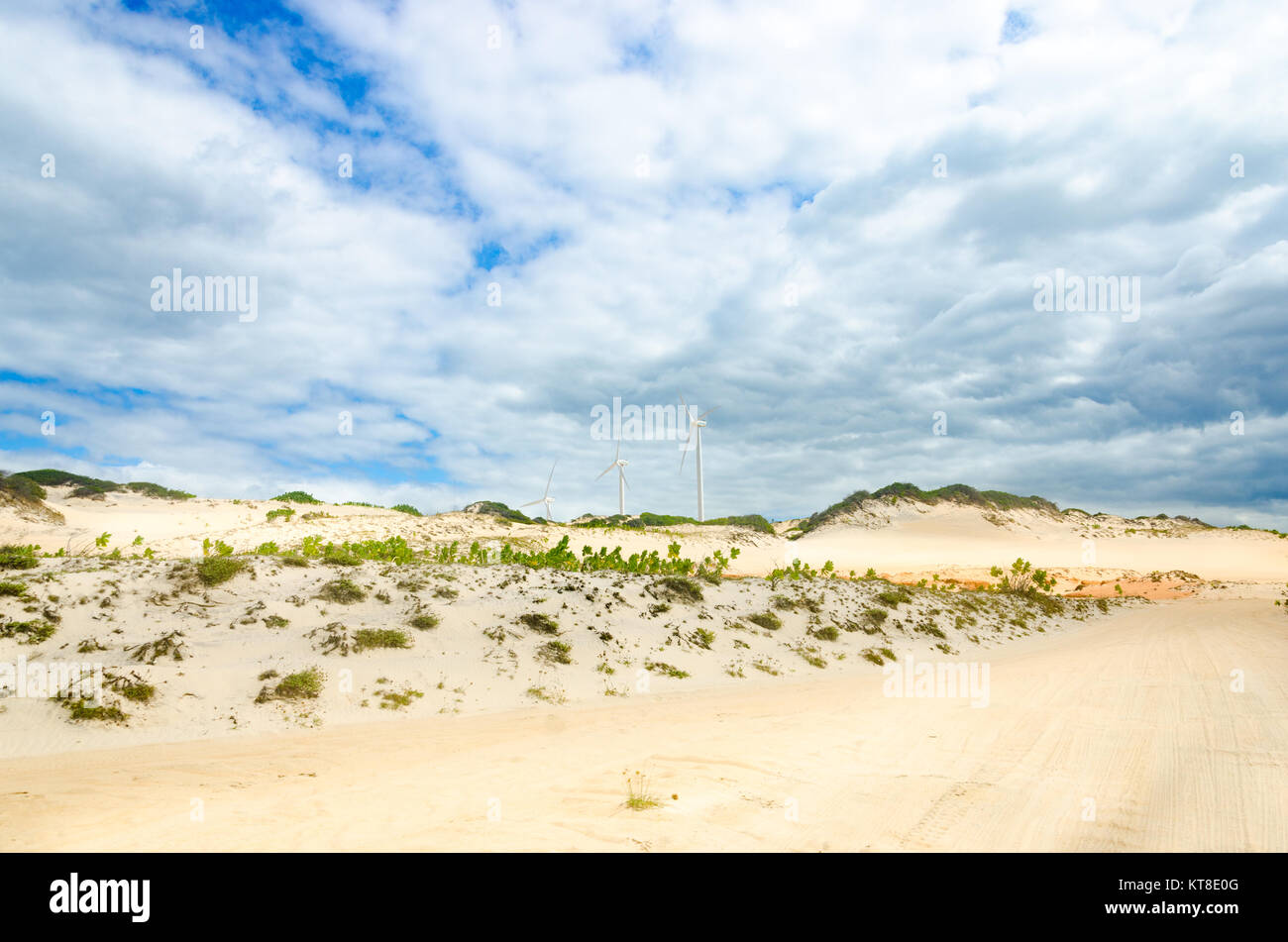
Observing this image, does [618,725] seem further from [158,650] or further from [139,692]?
[158,650]

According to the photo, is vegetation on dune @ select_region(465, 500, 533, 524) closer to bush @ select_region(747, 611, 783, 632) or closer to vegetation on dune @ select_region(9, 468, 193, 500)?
vegetation on dune @ select_region(9, 468, 193, 500)

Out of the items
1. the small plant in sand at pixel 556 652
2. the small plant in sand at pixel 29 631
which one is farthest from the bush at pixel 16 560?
the small plant in sand at pixel 556 652

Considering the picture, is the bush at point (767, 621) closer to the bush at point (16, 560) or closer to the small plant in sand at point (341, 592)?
the small plant in sand at point (341, 592)

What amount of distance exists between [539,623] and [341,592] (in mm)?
4765

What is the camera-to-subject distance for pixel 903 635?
21.6 meters

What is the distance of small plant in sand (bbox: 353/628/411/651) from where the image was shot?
45.5 feet

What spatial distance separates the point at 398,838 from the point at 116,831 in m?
2.57

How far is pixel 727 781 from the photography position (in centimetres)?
766

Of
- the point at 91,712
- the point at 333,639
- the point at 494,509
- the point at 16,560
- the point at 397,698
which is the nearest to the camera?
the point at 91,712

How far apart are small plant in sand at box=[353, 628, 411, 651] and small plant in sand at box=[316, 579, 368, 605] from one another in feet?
5.78

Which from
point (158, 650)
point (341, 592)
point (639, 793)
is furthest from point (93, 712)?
point (639, 793)

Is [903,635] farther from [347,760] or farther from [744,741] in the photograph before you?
[347,760]

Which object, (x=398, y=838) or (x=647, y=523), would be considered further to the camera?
(x=647, y=523)
